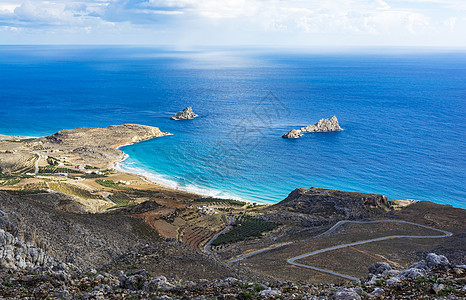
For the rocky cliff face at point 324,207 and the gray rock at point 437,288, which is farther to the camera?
the rocky cliff face at point 324,207

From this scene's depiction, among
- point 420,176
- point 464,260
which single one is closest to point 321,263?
point 464,260

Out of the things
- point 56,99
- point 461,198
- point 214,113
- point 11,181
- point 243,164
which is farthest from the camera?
point 56,99

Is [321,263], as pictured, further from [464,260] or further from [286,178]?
[286,178]

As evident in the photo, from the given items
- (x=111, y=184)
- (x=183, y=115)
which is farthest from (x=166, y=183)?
(x=183, y=115)

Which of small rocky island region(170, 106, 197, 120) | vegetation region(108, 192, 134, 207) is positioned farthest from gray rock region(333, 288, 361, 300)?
small rocky island region(170, 106, 197, 120)

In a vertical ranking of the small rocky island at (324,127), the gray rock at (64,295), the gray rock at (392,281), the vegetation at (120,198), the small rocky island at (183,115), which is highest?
the gray rock at (392,281)

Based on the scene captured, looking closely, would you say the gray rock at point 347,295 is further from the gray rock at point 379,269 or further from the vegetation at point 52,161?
the vegetation at point 52,161

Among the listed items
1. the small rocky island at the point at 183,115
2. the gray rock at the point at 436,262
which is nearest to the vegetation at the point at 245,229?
the gray rock at the point at 436,262
